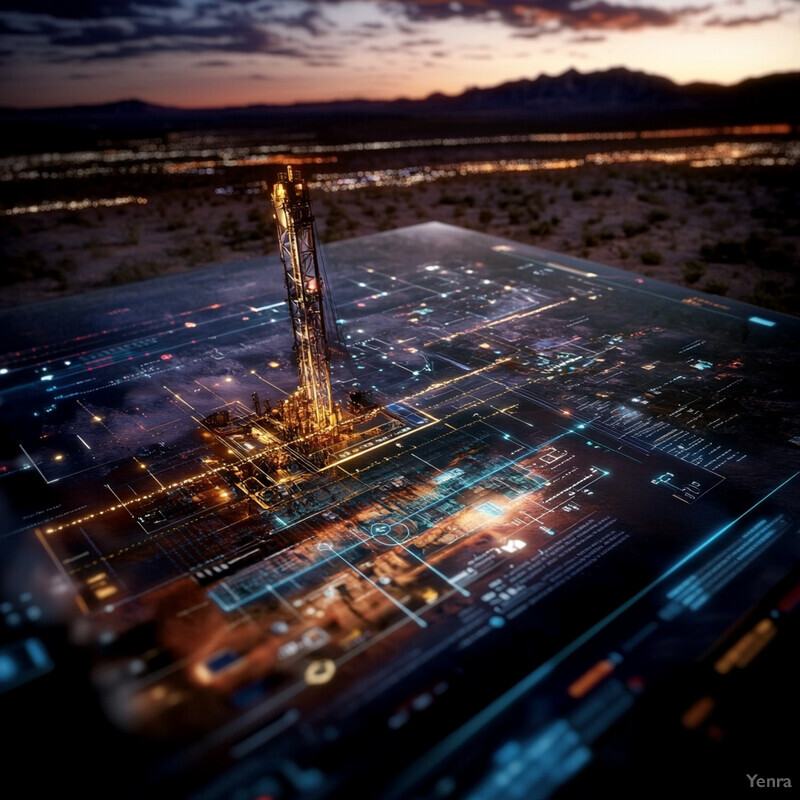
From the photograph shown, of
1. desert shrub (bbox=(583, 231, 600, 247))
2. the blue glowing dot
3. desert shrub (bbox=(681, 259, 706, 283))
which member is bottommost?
desert shrub (bbox=(681, 259, 706, 283))

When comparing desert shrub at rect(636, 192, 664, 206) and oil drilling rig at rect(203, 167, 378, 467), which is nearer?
oil drilling rig at rect(203, 167, 378, 467)

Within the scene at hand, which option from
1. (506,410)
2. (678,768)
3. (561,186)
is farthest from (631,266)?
(561,186)

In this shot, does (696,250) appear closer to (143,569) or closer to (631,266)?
(631,266)

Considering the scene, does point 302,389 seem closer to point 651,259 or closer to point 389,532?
point 389,532

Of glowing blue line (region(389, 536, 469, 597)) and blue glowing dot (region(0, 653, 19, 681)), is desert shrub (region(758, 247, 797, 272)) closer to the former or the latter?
glowing blue line (region(389, 536, 469, 597))

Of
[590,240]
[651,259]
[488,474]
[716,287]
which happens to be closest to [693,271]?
[716,287]

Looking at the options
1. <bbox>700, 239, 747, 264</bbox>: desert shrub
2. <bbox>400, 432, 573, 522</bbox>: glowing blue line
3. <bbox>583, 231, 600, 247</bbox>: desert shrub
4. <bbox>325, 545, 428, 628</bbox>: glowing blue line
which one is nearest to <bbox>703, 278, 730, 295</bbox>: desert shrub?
<bbox>700, 239, 747, 264</bbox>: desert shrub

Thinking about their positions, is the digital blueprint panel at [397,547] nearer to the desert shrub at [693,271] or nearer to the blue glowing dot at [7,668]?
the blue glowing dot at [7,668]
